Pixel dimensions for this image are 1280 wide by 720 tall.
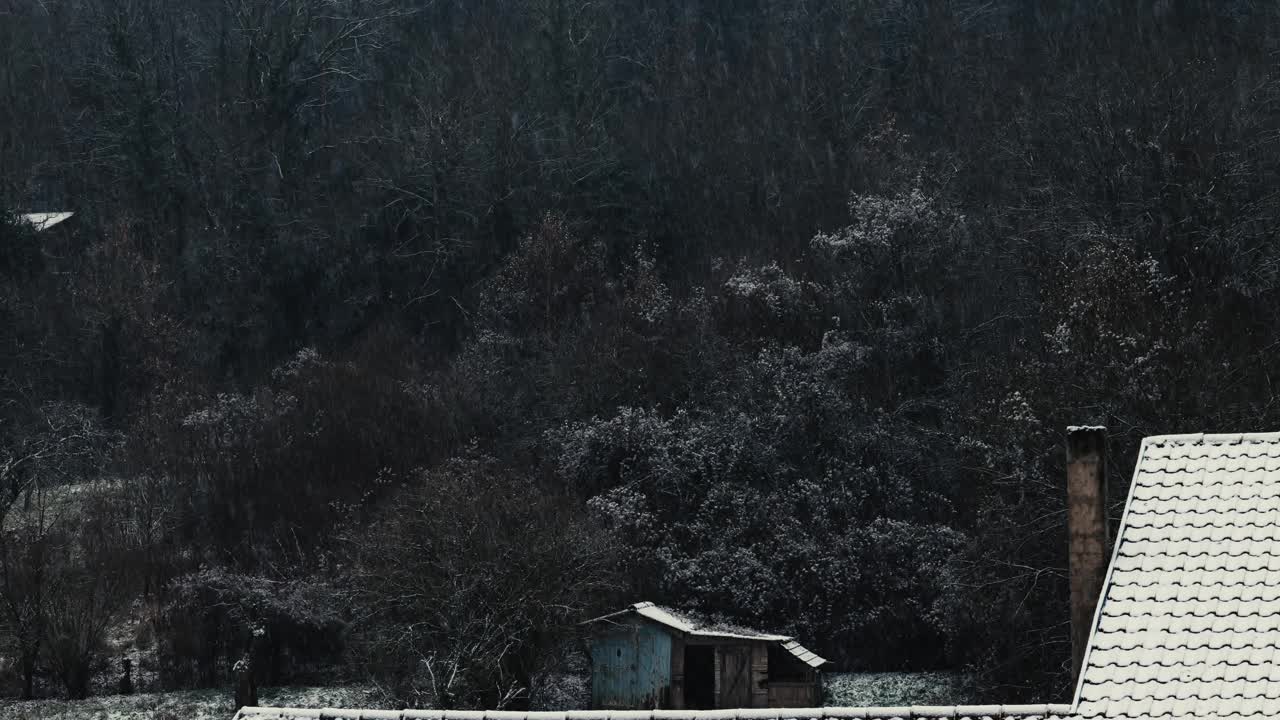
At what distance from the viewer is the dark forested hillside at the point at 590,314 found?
3453 centimetres

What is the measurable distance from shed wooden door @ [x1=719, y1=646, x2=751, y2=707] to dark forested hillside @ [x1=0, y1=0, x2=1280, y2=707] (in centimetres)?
300

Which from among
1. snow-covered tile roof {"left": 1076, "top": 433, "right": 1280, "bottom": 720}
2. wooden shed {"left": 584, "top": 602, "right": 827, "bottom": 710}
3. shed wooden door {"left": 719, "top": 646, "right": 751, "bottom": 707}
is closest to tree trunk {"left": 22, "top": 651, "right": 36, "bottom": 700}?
wooden shed {"left": 584, "top": 602, "right": 827, "bottom": 710}

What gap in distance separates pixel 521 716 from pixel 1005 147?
4407 centimetres

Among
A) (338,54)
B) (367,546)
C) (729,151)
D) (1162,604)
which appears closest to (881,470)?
(367,546)

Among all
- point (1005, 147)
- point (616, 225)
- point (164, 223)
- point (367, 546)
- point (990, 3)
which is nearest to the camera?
point (367, 546)

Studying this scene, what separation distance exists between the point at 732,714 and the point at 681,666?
19535mm

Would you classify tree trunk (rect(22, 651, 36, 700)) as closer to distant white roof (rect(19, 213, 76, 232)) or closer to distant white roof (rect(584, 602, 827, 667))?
distant white roof (rect(584, 602, 827, 667))

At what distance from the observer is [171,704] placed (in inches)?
1464

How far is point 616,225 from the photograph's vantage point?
196 ft

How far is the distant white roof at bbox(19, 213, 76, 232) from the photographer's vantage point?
62594 mm

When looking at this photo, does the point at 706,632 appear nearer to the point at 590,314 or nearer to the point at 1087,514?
the point at 1087,514

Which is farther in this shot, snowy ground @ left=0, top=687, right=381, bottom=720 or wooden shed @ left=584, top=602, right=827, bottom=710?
snowy ground @ left=0, top=687, right=381, bottom=720

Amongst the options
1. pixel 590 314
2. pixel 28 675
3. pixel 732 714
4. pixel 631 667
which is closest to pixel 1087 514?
pixel 732 714

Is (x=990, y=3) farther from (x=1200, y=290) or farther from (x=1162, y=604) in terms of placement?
(x=1162, y=604)
